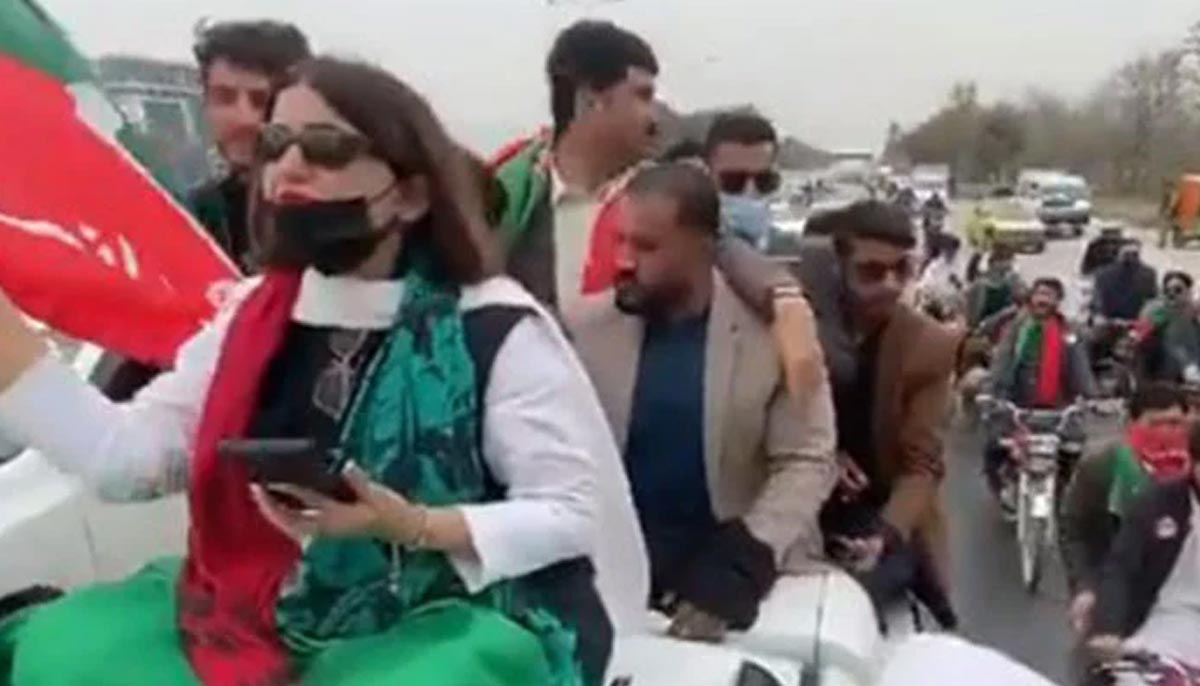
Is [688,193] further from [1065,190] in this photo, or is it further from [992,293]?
[1065,190]

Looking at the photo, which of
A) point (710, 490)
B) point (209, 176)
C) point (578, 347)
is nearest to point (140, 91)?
point (209, 176)

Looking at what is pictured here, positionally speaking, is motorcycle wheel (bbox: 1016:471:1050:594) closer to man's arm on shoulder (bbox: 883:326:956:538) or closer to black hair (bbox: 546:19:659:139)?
man's arm on shoulder (bbox: 883:326:956:538)

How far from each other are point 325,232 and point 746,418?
58.4 inches

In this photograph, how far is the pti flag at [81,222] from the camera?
13.5 ft

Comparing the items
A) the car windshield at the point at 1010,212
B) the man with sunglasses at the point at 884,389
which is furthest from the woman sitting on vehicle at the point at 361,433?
the car windshield at the point at 1010,212

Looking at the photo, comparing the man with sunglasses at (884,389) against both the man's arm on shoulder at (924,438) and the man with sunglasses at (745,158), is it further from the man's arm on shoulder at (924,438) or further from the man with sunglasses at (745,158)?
the man with sunglasses at (745,158)

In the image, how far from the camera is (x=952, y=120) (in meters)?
102

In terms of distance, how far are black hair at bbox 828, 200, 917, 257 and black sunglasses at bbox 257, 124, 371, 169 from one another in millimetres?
2421

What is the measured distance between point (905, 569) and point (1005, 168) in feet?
323

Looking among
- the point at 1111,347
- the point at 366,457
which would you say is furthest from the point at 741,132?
the point at 1111,347

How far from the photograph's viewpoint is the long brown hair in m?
3.44

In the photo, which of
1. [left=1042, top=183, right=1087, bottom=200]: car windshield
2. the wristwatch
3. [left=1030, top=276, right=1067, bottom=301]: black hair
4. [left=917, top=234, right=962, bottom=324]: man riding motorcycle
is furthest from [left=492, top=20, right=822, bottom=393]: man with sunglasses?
[left=1042, top=183, right=1087, bottom=200]: car windshield

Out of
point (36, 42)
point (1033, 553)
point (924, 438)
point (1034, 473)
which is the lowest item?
point (1033, 553)

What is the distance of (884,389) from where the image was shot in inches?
226
